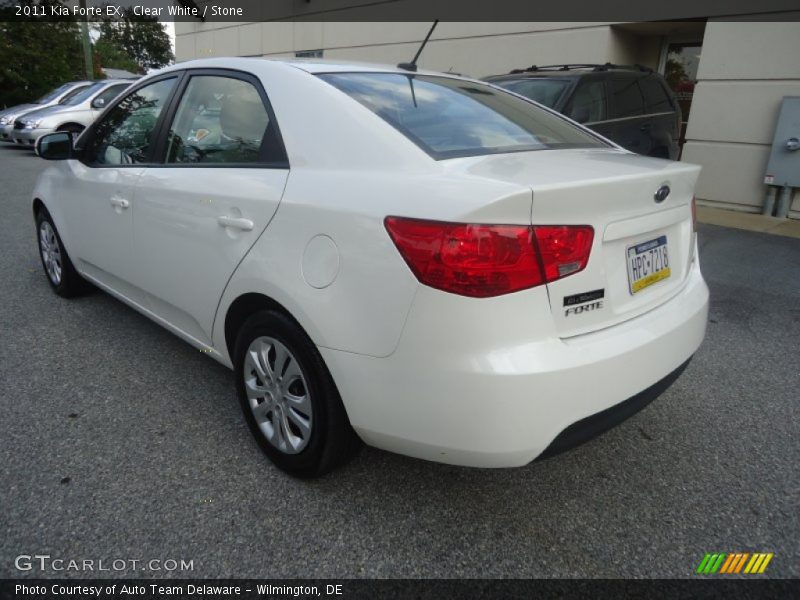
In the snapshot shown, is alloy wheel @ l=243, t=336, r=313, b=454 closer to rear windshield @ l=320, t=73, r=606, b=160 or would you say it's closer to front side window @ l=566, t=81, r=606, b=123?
rear windshield @ l=320, t=73, r=606, b=160

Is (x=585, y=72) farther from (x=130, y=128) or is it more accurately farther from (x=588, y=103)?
(x=130, y=128)

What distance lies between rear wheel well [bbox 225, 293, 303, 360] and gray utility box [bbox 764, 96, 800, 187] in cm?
752

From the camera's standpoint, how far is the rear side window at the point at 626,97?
6.48 meters

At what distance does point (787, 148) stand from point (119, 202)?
300 inches

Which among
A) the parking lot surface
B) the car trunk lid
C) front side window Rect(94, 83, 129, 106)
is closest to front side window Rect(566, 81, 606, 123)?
the parking lot surface

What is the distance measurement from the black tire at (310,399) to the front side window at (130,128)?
54.9 inches

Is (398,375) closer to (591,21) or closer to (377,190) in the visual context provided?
(377,190)

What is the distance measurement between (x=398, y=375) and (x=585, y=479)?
1.06 metres

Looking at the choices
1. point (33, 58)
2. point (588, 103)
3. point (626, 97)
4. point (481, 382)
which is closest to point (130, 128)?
point (481, 382)

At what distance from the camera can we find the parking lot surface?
2.00 meters

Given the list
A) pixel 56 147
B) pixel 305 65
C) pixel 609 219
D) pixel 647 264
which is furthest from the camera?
pixel 56 147

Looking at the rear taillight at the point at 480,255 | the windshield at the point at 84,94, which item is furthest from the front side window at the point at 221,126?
the windshield at the point at 84,94

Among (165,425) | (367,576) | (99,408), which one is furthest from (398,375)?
(99,408)

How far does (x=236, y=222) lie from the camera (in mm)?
2328
